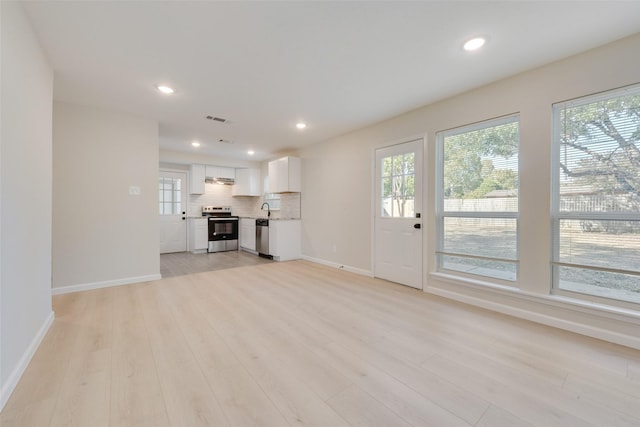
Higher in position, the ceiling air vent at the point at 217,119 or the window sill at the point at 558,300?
the ceiling air vent at the point at 217,119

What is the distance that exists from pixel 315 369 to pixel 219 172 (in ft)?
20.4

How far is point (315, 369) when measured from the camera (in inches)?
68.2

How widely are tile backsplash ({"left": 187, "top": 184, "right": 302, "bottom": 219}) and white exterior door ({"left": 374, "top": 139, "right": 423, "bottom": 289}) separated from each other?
230cm

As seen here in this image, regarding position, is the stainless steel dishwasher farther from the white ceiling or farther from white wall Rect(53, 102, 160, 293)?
the white ceiling

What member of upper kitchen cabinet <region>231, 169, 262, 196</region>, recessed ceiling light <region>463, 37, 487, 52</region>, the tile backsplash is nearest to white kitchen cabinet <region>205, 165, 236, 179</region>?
upper kitchen cabinet <region>231, 169, 262, 196</region>

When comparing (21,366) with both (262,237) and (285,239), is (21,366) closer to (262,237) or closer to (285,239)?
(285,239)

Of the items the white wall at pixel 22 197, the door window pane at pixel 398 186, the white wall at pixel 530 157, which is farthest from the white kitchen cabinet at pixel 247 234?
the white wall at pixel 22 197

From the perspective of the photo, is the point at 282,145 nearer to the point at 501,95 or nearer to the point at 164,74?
the point at 164,74

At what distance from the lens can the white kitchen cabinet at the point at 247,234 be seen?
6332 millimetres

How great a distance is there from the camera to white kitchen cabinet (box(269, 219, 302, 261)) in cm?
548

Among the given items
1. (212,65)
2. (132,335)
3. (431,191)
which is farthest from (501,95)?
(132,335)

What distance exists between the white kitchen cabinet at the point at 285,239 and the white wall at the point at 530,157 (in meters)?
1.78

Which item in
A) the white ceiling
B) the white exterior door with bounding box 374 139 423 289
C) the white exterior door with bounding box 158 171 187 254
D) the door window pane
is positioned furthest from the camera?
the white exterior door with bounding box 158 171 187 254

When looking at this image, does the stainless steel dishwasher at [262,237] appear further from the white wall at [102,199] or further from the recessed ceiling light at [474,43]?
the recessed ceiling light at [474,43]
